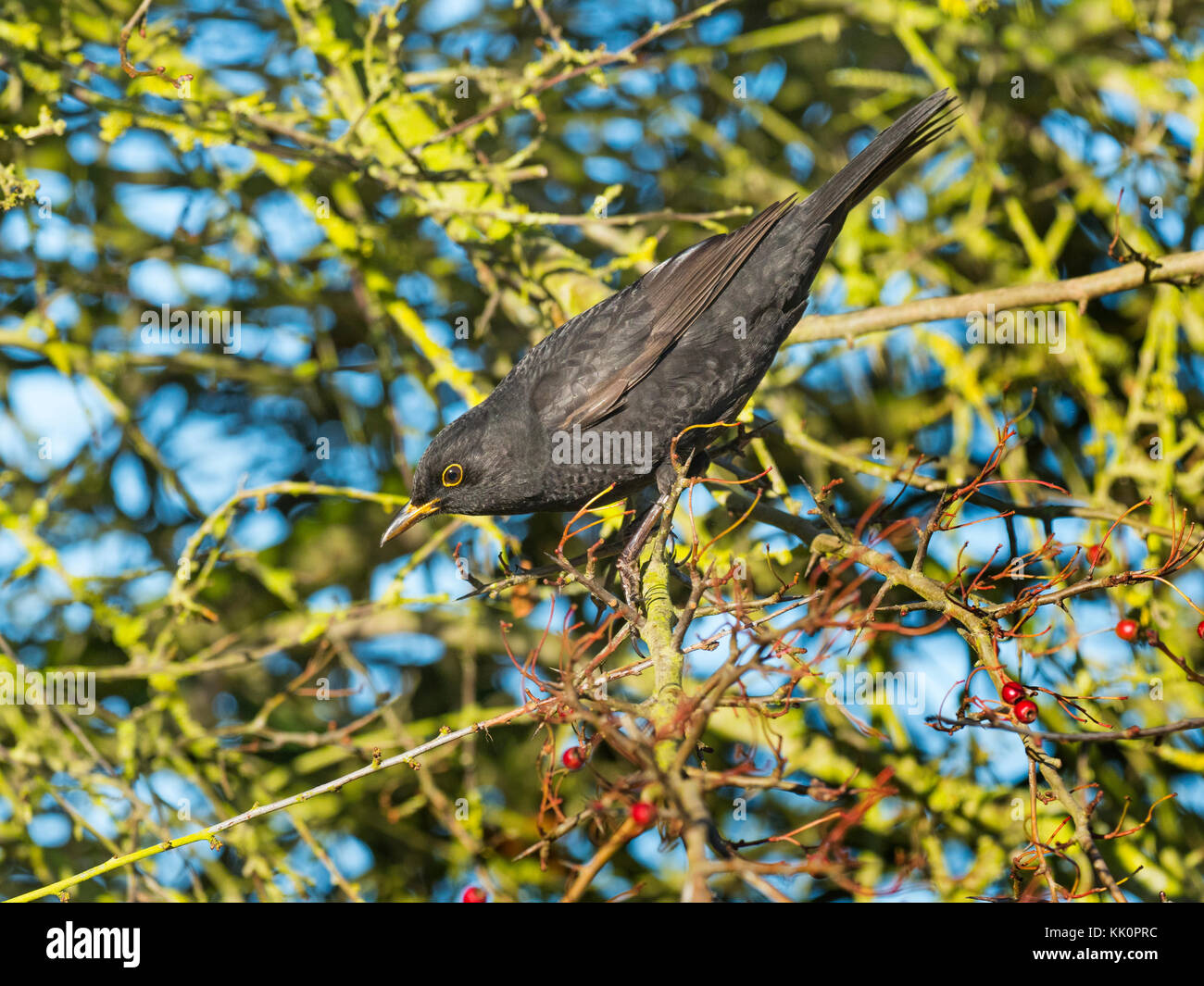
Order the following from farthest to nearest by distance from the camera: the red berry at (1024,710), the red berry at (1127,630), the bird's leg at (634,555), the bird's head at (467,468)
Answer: the bird's head at (467,468) → the red berry at (1127,630) → the bird's leg at (634,555) → the red berry at (1024,710)

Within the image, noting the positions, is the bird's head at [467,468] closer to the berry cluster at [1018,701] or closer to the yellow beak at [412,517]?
the yellow beak at [412,517]

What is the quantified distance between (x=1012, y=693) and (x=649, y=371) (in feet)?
6.35

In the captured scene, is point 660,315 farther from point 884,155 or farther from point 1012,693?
point 1012,693

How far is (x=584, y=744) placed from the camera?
95.7 inches

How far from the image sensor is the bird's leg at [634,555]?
130 inches

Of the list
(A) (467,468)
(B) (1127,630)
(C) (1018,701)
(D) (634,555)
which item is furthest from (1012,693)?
(A) (467,468)

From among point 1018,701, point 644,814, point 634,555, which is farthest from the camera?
point 634,555

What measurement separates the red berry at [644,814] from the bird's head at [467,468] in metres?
2.24

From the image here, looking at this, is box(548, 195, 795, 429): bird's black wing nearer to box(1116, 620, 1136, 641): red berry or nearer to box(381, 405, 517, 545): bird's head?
box(381, 405, 517, 545): bird's head

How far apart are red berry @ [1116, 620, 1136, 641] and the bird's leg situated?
166 cm

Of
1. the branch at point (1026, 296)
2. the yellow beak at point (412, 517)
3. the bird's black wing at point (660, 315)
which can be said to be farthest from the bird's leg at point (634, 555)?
the branch at point (1026, 296)

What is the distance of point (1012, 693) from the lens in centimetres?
276

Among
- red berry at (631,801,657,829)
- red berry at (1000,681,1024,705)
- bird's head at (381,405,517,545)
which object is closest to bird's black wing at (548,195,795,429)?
bird's head at (381,405,517,545)

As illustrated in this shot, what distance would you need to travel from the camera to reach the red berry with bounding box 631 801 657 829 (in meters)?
1.75
